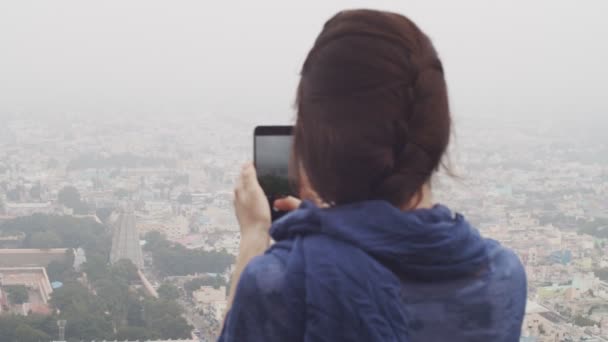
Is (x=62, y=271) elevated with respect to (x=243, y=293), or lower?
lower

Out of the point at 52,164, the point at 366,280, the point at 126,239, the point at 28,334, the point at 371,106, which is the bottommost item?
the point at 28,334

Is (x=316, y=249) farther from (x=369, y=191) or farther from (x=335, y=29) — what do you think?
(x=335, y=29)

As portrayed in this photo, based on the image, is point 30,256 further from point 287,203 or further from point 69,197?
point 287,203

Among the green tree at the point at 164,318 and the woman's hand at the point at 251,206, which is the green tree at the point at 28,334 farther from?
the woman's hand at the point at 251,206

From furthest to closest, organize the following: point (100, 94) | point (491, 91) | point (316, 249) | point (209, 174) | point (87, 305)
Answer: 1. point (100, 94)
2. point (491, 91)
3. point (209, 174)
4. point (87, 305)
5. point (316, 249)

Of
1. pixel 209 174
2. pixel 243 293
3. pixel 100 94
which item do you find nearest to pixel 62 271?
pixel 209 174

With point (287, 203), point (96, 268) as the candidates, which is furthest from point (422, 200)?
point (96, 268)

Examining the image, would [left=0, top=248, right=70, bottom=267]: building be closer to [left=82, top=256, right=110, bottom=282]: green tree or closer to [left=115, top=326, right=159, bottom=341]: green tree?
[left=82, top=256, right=110, bottom=282]: green tree
